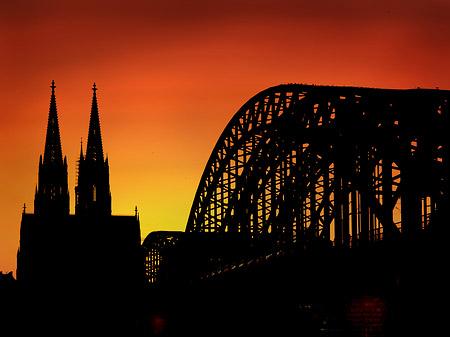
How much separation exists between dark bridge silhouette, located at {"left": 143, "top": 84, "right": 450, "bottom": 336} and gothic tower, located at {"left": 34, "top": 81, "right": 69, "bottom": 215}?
88929mm

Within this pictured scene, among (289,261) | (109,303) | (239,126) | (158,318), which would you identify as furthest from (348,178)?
(109,303)

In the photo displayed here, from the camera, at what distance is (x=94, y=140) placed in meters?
177

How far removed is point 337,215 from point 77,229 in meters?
111

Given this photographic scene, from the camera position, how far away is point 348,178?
6369 cm

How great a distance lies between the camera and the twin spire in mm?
173500

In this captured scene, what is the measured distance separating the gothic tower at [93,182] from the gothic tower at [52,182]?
2075 millimetres

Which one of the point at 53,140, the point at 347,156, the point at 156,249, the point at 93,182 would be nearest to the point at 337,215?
the point at 347,156

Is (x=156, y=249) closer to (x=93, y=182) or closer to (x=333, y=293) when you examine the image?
(x=93, y=182)

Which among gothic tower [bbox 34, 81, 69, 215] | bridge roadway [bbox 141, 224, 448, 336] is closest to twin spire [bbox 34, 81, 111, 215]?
gothic tower [bbox 34, 81, 69, 215]

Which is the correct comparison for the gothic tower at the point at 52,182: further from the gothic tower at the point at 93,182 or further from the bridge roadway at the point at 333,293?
the bridge roadway at the point at 333,293

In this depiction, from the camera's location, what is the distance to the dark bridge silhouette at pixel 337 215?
185 ft

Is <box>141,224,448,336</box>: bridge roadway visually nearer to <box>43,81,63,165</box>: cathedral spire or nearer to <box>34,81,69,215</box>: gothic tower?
<box>34,81,69,215</box>: gothic tower

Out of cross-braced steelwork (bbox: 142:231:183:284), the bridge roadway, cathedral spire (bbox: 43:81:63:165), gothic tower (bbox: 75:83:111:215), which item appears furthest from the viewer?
cathedral spire (bbox: 43:81:63:165)

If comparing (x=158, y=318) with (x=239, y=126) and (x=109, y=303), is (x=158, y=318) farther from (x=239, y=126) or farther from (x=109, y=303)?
(x=239, y=126)
